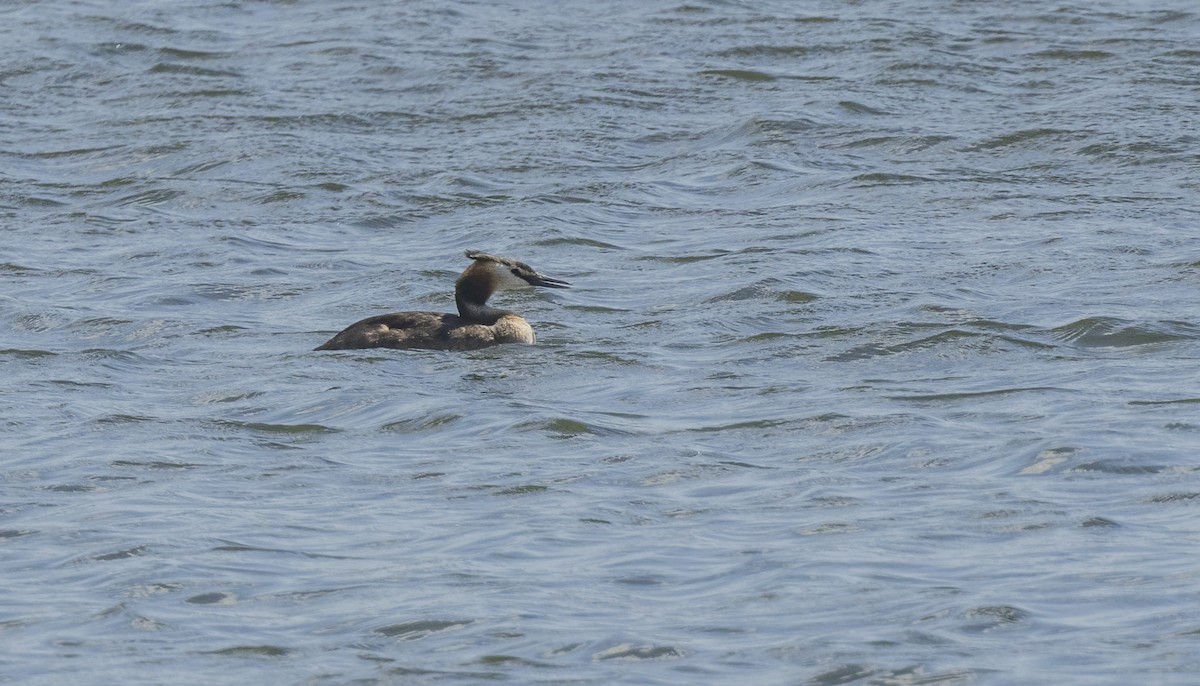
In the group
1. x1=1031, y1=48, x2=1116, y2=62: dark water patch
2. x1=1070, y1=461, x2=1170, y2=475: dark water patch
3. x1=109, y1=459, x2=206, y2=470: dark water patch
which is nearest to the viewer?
x1=1070, y1=461, x2=1170, y2=475: dark water patch

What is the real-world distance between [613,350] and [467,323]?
1173 mm

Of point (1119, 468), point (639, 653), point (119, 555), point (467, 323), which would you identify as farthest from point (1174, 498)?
point (467, 323)

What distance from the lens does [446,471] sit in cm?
980

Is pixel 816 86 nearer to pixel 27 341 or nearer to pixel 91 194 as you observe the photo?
pixel 91 194

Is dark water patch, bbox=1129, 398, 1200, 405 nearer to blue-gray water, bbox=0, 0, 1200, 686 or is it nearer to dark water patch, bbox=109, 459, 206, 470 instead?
blue-gray water, bbox=0, 0, 1200, 686

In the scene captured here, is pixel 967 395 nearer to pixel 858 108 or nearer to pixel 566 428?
pixel 566 428

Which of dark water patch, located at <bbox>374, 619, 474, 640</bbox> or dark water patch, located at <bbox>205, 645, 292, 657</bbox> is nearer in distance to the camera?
dark water patch, located at <bbox>205, 645, 292, 657</bbox>

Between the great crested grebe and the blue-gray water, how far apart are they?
0.52ft

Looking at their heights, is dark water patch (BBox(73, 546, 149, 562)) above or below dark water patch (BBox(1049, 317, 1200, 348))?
above

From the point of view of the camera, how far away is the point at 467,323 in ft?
43.4

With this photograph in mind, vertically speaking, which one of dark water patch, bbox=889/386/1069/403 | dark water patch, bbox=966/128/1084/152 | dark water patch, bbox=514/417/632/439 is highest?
dark water patch, bbox=514/417/632/439

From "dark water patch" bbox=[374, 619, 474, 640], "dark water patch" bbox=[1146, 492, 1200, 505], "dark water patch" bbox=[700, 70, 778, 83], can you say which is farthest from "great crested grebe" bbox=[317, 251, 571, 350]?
"dark water patch" bbox=[700, 70, 778, 83]

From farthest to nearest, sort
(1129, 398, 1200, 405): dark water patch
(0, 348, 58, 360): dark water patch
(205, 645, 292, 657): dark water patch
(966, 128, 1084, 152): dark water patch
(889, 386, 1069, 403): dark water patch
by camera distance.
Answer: (966, 128, 1084, 152): dark water patch, (0, 348, 58, 360): dark water patch, (889, 386, 1069, 403): dark water patch, (1129, 398, 1200, 405): dark water patch, (205, 645, 292, 657): dark water patch

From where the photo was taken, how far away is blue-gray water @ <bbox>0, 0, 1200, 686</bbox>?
25.2 ft
